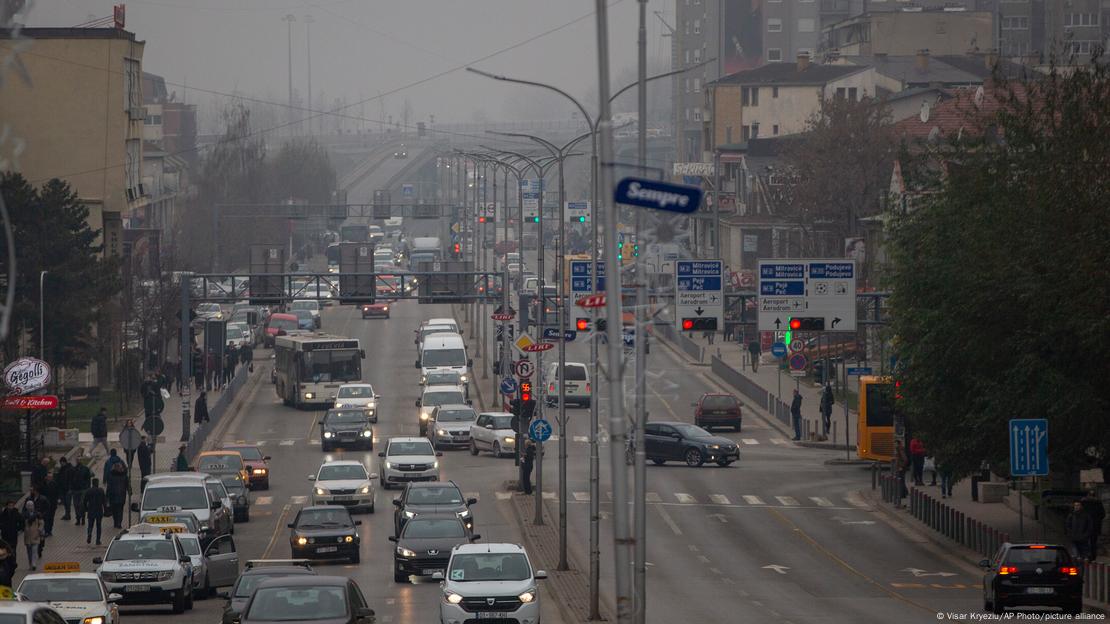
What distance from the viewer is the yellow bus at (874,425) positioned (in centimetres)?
5300

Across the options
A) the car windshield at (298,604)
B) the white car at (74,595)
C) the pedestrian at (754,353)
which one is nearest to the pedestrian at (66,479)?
the white car at (74,595)

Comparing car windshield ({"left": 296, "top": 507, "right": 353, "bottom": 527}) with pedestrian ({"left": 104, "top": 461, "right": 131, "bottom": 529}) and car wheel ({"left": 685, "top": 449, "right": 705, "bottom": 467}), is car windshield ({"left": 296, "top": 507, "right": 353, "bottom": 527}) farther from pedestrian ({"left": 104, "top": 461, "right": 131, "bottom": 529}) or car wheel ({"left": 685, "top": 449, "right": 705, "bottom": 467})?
car wheel ({"left": 685, "top": 449, "right": 705, "bottom": 467})

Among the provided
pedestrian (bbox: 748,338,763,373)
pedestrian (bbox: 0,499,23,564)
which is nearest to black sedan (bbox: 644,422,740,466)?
pedestrian (bbox: 748,338,763,373)

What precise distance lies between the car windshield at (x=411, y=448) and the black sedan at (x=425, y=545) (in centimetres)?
1511

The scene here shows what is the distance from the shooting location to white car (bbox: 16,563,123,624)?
24.5m

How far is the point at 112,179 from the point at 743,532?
4156 centimetres

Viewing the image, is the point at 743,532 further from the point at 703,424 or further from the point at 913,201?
the point at 703,424

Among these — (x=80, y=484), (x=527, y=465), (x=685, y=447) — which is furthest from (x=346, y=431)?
(x=80, y=484)

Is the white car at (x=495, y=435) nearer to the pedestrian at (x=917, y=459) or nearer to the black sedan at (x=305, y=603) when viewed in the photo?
the pedestrian at (x=917, y=459)

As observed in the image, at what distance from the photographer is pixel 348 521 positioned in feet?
119

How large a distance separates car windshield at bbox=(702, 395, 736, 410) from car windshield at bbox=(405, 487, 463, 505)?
1000 inches

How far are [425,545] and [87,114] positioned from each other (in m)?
43.9

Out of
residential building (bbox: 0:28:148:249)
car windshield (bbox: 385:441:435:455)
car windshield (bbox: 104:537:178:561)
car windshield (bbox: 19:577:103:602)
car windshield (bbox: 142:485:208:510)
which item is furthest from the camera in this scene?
residential building (bbox: 0:28:148:249)

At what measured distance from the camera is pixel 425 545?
33250mm
